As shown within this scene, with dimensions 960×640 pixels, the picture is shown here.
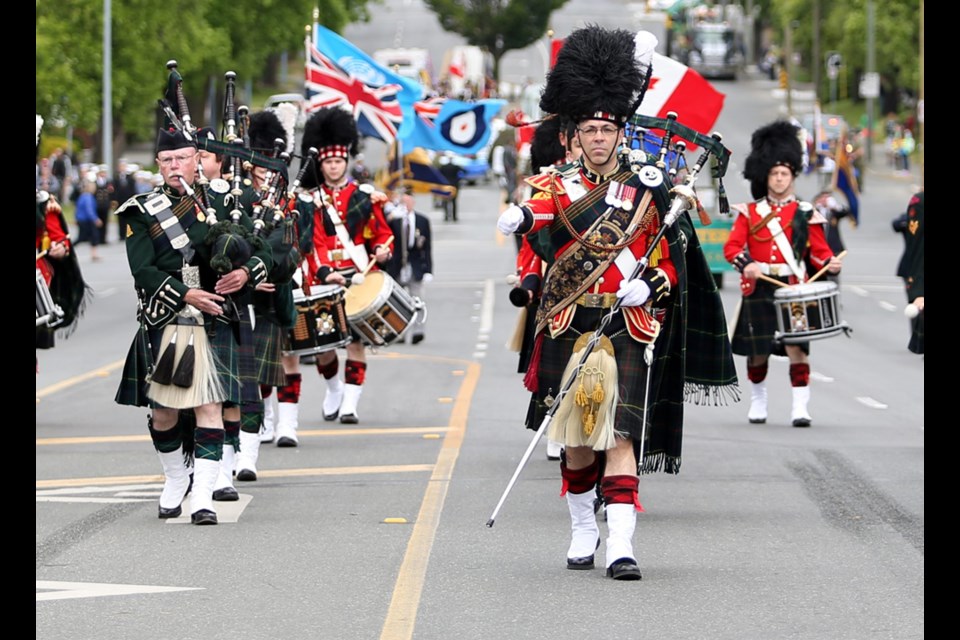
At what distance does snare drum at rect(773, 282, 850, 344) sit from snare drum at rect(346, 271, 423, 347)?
270cm

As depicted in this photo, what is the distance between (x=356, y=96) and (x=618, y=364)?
41.7 ft

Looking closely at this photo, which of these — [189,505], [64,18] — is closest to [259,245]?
[189,505]

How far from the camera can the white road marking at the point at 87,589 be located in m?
8.07

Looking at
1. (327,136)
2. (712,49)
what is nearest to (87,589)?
(327,136)

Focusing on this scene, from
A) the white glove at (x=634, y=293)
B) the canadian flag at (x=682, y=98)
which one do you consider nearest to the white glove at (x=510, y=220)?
the white glove at (x=634, y=293)

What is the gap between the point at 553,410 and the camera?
8.70m

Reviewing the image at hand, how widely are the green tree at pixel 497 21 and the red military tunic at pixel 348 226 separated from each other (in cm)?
8110

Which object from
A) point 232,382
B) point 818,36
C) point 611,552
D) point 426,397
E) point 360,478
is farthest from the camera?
point 818,36

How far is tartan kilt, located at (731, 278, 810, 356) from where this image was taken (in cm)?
1457

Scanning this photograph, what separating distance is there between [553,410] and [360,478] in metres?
3.08

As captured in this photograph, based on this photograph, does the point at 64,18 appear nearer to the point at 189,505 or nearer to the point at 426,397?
the point at 426,397

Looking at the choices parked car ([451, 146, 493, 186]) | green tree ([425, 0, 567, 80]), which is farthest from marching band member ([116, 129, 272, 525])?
green tree ([425, 0, 567, 80])

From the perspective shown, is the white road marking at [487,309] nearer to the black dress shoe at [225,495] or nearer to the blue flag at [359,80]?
the blue flag at [359,80]

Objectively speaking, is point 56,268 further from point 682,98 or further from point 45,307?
point 682,98
